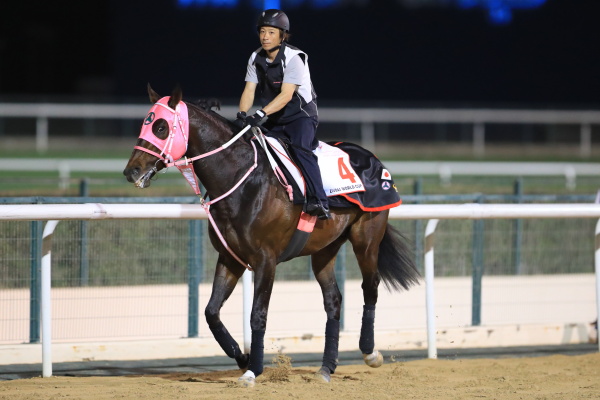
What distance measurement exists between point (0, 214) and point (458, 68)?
1740cm

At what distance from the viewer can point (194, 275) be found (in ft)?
25.2

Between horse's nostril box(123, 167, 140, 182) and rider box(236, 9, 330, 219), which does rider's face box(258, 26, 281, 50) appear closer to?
rider box(236, 9, 330, 219)

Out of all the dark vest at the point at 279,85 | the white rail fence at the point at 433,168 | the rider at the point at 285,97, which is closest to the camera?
the rider at the point at 285,97

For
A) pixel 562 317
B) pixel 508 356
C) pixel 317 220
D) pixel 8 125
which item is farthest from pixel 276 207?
pixel 8 125

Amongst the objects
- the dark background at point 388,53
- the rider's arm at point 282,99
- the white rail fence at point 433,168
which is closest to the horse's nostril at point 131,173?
the rider's arm at point 282,99

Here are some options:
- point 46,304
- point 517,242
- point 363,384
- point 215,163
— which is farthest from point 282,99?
point 517,242

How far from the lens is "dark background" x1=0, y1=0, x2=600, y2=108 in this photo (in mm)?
20672

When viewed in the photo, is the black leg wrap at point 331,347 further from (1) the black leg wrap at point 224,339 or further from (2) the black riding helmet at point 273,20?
(2) the black riding helmet at point 273,20

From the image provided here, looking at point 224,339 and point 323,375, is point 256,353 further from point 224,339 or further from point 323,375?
point 323,375

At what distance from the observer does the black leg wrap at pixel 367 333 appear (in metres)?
6.62

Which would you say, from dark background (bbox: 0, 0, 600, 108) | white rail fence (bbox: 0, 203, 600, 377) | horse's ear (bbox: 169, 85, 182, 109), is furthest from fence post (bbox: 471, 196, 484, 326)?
dark background (bbox: 0, 0, 600, 108)

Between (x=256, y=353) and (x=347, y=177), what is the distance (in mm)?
1309

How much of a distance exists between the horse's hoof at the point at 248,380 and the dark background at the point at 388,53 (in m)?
14.8

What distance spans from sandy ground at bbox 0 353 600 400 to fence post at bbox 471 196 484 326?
113 centimetres
